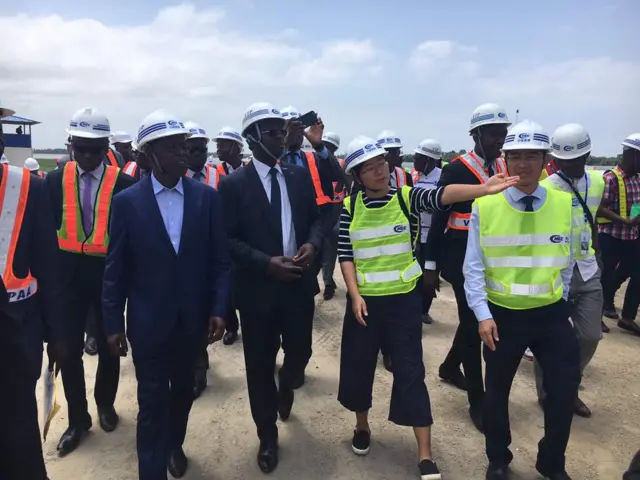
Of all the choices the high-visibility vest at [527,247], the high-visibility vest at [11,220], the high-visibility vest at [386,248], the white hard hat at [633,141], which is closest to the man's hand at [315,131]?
the high-visibility vest at [386,248]

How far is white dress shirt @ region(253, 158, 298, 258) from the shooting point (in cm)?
348

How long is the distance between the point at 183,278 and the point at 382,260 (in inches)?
51.1

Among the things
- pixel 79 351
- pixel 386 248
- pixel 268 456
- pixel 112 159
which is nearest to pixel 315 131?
pixel 386 248

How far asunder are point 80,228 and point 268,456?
2141 mm

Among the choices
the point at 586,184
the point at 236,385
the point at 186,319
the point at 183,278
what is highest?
the point at 586,184

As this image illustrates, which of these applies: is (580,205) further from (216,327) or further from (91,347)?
(91,347)

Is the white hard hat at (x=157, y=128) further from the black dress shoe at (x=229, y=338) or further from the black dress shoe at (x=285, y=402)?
the black dress shoe at (x=229, y=338)

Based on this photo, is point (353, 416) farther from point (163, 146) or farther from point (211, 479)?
point (163, 146)

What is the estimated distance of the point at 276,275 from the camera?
10.8 ft

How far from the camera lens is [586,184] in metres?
3.93

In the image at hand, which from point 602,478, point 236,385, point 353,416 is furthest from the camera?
point 236,385

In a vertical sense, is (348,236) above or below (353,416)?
above

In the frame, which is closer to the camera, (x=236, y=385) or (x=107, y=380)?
(x=107, y=380)

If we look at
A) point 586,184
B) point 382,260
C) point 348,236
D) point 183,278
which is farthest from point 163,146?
point 586,184
